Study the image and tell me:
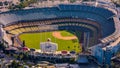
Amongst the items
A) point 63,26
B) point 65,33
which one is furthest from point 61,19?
point 65,33

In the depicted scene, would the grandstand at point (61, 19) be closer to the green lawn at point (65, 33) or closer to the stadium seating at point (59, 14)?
the stadium seating at point (59, 14)

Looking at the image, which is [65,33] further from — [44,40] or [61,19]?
[44,40]

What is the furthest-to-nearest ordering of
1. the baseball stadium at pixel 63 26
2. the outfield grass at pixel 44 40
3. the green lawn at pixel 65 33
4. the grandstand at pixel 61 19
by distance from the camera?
the grandstand at pixel 61 19 → the green lawn at pixel 65 33 → the baseball stadium at pixel 63 26 → the outfield grass at pixel 44 40

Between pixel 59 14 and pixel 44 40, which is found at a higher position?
pixel 59 14

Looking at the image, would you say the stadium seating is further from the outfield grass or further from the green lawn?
the green lawn

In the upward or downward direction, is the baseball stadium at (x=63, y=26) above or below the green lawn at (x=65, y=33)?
above

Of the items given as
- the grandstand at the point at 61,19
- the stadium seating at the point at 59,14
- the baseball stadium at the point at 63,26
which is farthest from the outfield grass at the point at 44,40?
the stadium seating at the point at 59,14

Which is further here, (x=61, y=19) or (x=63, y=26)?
(x=61, y=19)

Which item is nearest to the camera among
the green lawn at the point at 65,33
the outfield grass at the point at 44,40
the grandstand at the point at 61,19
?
the outfield grass at the point at 44,40

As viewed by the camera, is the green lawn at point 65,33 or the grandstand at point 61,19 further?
the grandstand at point 61,19
